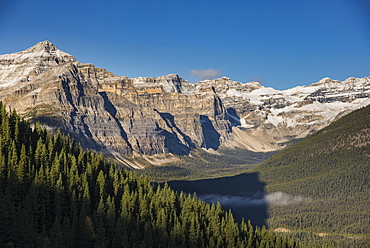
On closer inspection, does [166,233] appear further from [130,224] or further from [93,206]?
[93,206]

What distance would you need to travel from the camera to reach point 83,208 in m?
129

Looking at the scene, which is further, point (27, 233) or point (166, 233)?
point (166, 233)

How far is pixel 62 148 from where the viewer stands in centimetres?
17325

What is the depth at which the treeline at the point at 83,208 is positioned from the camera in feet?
378

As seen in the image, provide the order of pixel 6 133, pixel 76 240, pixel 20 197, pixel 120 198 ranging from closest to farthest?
pixel 76 240 < pixel 20 197 < pixel 6 133 < pixel 120 198

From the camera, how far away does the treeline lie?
115250 millimetres

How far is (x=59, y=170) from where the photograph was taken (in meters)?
148

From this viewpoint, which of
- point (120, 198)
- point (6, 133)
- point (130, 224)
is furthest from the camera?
point (120, 198)

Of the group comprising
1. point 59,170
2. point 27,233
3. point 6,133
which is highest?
point 6,133

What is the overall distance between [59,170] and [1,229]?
4606 cm

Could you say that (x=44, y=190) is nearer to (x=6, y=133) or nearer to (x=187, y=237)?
(x=6, y=133)

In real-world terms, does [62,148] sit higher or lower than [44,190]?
higher

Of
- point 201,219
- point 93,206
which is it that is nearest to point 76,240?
point 93,206

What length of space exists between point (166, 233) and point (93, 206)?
2506 cm
